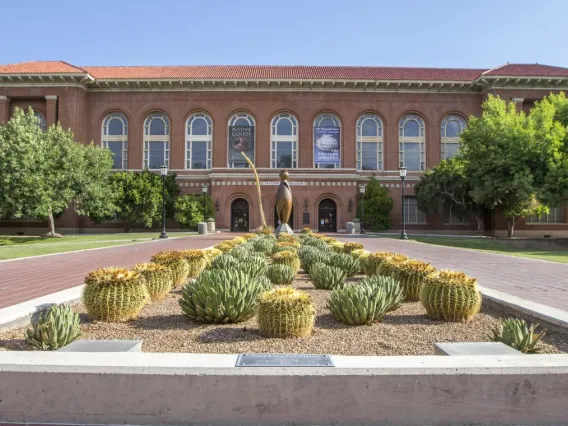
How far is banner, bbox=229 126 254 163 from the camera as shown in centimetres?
3919

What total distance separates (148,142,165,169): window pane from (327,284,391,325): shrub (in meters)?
37.3

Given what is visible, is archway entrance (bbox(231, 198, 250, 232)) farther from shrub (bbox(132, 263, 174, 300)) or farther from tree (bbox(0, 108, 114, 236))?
shrub (bbox(132, 263, 174, 300))

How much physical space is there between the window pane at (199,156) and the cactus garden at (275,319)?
112 feet

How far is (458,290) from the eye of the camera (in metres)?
5.20

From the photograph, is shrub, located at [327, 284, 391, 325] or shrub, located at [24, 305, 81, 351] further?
shrub, located at [327, 284, 391, 325]

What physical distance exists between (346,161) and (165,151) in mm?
16955

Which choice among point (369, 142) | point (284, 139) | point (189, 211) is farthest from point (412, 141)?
point (189, 211)

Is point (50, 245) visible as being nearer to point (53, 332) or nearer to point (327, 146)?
point (53, 332)

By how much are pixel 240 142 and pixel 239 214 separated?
663 centimetres

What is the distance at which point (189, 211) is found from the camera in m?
36.8

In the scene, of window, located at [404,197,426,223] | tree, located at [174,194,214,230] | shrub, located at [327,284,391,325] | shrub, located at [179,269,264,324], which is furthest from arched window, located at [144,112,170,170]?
shrub, located at [327,284,391,325]

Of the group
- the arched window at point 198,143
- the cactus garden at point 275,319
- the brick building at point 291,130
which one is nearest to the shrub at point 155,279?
the cactus garden at point 275,319

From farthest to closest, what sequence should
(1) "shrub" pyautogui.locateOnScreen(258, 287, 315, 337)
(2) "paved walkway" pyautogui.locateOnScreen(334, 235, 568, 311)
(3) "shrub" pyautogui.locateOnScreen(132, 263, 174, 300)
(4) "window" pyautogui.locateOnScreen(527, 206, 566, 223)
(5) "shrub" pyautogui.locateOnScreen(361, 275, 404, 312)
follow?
(4) "window" pyautogui.locateOnScreen(527, 206, 566, 223) < (2) "paved walkway" pyautogui.locateOnScreen(334, 235, 568, 311) < (3) "shrub" pyautogui.locateOnScreen(132, 263, 174, 300) < (5) "shrub" pyautogui.locateOnScreen(361, 275, 404, 312) < (1) "shrub" pyautogui.locateOnScreen(258, 287, 315, 337)

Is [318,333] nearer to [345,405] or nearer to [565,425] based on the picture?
[345,405]
